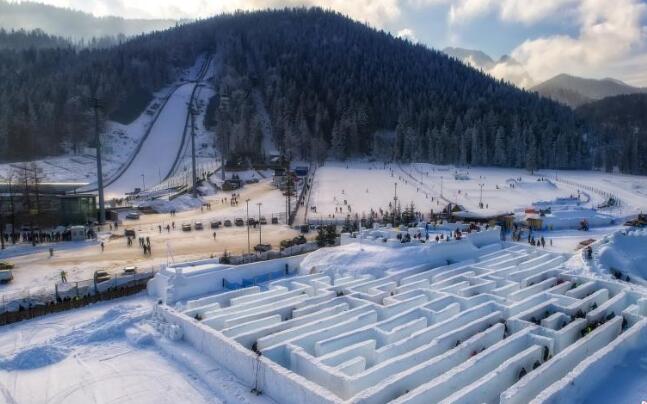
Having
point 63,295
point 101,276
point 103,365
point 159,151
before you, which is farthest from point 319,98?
point 103,365

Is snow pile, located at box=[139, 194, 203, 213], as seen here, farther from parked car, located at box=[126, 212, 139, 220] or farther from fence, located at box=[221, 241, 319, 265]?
fence, located at box=[221, 241, 319, 265]

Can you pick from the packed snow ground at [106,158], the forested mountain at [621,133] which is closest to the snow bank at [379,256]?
the packed snow ground at [106,158]

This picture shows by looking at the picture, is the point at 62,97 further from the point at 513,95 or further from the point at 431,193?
the point at 513,95

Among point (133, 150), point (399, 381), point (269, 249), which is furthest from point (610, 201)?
point (133, 150)

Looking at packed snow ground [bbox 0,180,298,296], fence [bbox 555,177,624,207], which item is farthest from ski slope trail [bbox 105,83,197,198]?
fence [bbox 555,177,624,207]

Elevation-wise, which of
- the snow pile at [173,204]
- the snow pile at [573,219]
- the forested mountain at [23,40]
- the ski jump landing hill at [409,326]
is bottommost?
the ski jump landing hill at [409,326]

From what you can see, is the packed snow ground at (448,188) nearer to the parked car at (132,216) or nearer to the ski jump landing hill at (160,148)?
the parked car at (132,216)

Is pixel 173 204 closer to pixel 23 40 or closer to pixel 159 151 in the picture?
pixel 159 151
